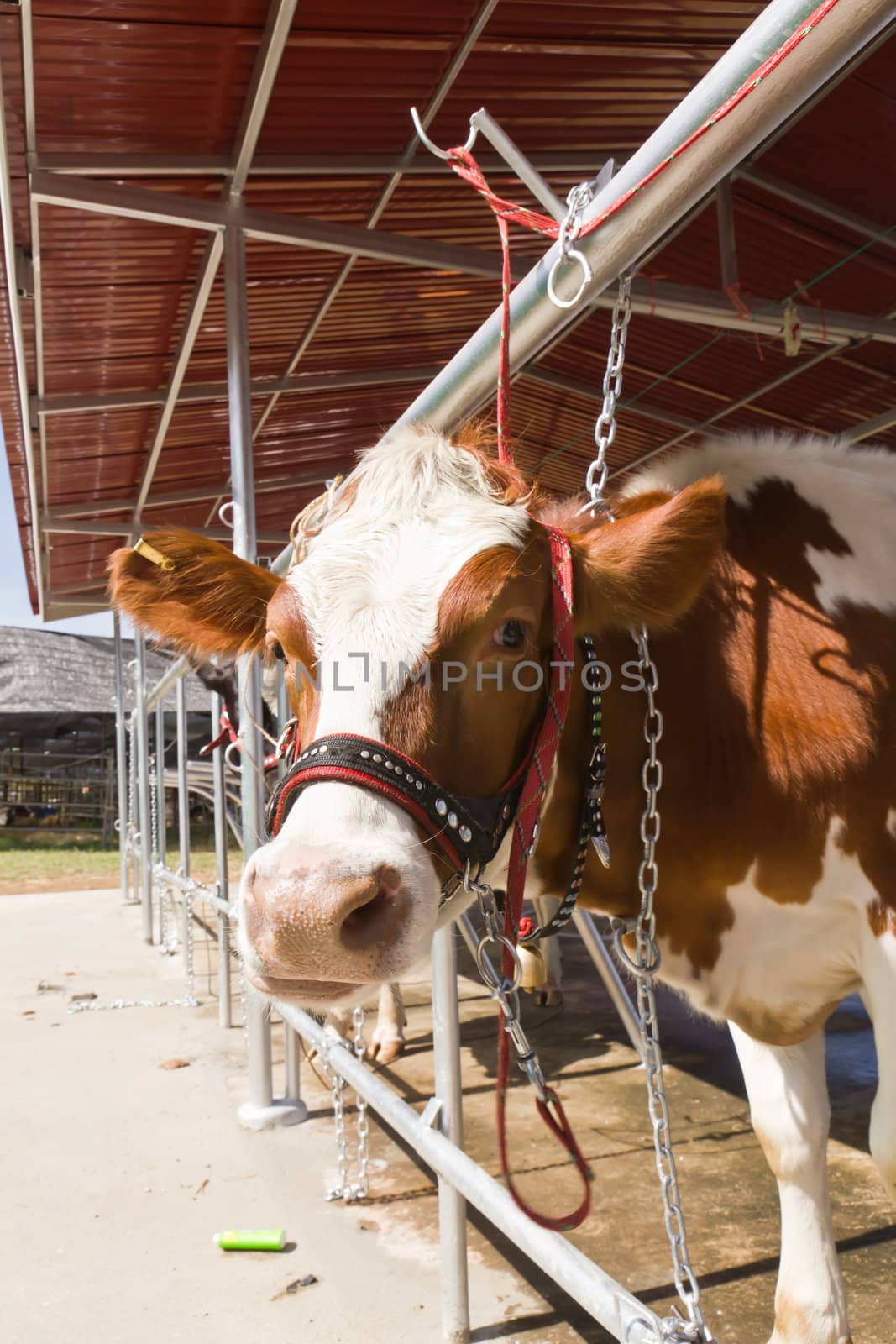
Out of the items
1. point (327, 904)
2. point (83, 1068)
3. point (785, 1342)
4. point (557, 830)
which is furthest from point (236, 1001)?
point (327, 904)

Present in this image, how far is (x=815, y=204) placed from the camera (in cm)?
398

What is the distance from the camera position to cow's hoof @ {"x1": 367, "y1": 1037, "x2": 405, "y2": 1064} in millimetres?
4762

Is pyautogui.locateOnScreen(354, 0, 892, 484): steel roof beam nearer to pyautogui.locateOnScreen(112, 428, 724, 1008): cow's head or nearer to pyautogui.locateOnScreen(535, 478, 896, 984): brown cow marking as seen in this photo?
pyautogui.locateOnScreen(112, 428, 724, 1008): cow's head

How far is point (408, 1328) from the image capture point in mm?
2504

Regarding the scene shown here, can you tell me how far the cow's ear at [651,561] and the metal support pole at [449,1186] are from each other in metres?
1.15

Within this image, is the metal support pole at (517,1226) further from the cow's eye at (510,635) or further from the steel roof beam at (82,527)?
the steel roof beam at (82,527)

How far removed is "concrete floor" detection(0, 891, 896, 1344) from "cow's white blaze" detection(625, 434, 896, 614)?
1881 mm

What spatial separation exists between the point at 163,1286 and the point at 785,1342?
1733mm

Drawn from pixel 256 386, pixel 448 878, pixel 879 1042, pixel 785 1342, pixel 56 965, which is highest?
pixel 256 386

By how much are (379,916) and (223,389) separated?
15.5 ft

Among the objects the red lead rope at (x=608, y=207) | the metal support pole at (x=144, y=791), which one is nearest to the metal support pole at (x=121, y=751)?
the metal support pole at (x=144, y=791)

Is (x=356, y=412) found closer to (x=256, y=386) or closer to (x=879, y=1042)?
(x=256, y=386)

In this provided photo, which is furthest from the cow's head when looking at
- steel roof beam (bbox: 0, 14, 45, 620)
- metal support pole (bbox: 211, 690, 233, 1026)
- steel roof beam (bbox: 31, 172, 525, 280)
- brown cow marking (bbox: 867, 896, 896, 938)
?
metal support pole (bbox: 211, 690, 233, 1026)

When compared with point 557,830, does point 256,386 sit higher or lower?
higher
